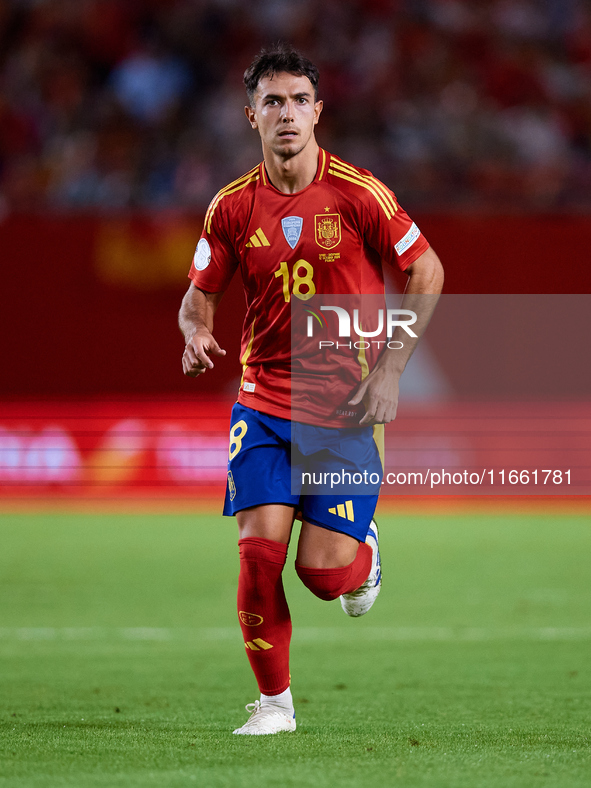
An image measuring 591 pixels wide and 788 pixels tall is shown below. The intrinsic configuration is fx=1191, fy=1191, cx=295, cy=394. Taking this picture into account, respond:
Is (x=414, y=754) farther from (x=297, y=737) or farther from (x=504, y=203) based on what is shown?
(x=504, y=203)

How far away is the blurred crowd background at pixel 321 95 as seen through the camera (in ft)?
44.4

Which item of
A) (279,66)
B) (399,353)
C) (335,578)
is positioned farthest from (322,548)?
(279,66)

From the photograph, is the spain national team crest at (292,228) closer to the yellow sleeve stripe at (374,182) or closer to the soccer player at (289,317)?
the soccer player at (289,317)

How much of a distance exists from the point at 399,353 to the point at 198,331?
781 millimetres

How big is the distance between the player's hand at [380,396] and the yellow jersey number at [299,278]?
411 millimetres

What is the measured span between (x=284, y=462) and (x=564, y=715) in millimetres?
1517

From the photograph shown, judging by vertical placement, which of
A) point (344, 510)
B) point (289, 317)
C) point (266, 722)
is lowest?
point (266, 722)

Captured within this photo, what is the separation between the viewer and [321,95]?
1429 cm

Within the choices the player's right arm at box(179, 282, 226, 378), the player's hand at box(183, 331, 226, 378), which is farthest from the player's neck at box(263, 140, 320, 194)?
the player's hand at box(183, 331, 226, 378)

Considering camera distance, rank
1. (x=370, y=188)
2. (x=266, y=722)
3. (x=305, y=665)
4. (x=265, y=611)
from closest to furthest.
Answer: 1. (x=266, y=722)
2. (x=265, y=611)
3. (x=370, y=188)
4. (x=305, y=665)

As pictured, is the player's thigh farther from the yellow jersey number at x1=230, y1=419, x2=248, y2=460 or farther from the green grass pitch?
the green grass pitch

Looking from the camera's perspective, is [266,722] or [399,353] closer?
[266,722]

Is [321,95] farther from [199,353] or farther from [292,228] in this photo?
[199,353]

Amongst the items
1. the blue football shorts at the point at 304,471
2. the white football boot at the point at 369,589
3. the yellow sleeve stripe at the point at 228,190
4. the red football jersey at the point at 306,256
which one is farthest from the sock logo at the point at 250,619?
the yellow sleeve stripe at the point at 228,190
